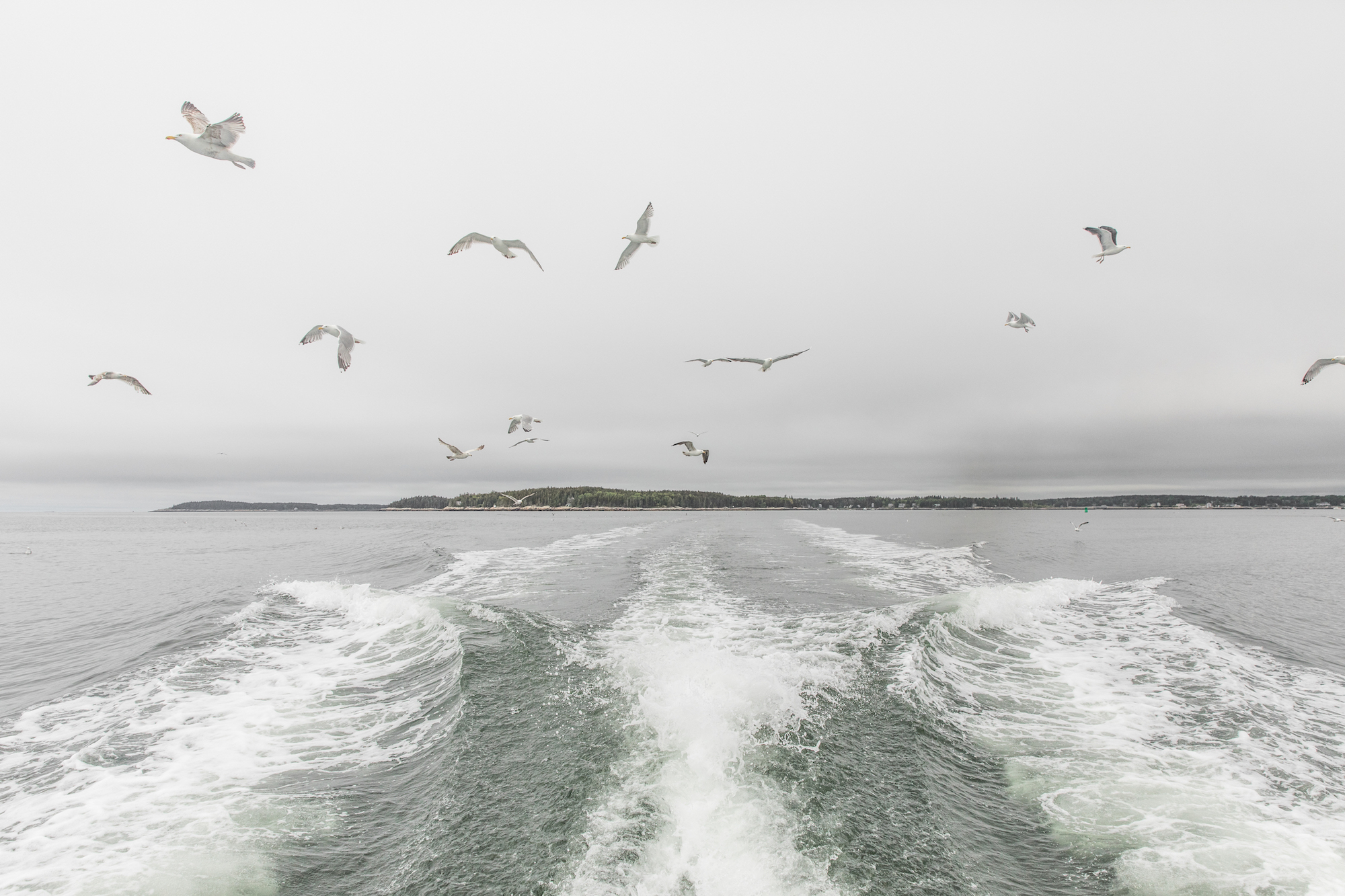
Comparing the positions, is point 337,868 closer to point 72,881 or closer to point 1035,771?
point 72,881

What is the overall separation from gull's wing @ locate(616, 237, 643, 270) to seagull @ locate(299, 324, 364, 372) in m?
5.40

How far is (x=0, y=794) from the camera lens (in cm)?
593

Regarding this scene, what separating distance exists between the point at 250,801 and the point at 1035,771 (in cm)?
873

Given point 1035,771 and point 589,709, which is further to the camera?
point 589,709

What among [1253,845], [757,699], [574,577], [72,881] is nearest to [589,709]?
[757,699]

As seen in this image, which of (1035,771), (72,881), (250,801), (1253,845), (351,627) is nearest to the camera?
(72,881)

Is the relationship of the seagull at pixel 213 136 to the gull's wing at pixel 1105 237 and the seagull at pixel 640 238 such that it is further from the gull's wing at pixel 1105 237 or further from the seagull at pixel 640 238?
the gull's wing at pixel 1105 237

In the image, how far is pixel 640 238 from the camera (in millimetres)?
12016

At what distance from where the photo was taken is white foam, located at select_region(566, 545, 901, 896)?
4617mm

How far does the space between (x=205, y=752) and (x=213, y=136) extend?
8.16m

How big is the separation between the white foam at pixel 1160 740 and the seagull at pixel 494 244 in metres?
10.5

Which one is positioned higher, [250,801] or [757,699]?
[757,699]

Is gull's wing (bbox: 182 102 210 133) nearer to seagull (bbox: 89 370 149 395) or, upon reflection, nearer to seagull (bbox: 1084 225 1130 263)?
seagull (bbox: 89 370 149 395)

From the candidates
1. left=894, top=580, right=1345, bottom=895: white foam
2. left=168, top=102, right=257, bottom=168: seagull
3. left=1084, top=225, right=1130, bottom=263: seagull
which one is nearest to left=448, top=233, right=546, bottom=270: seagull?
left=168, top=102, right=257, bottom=168: seagull
